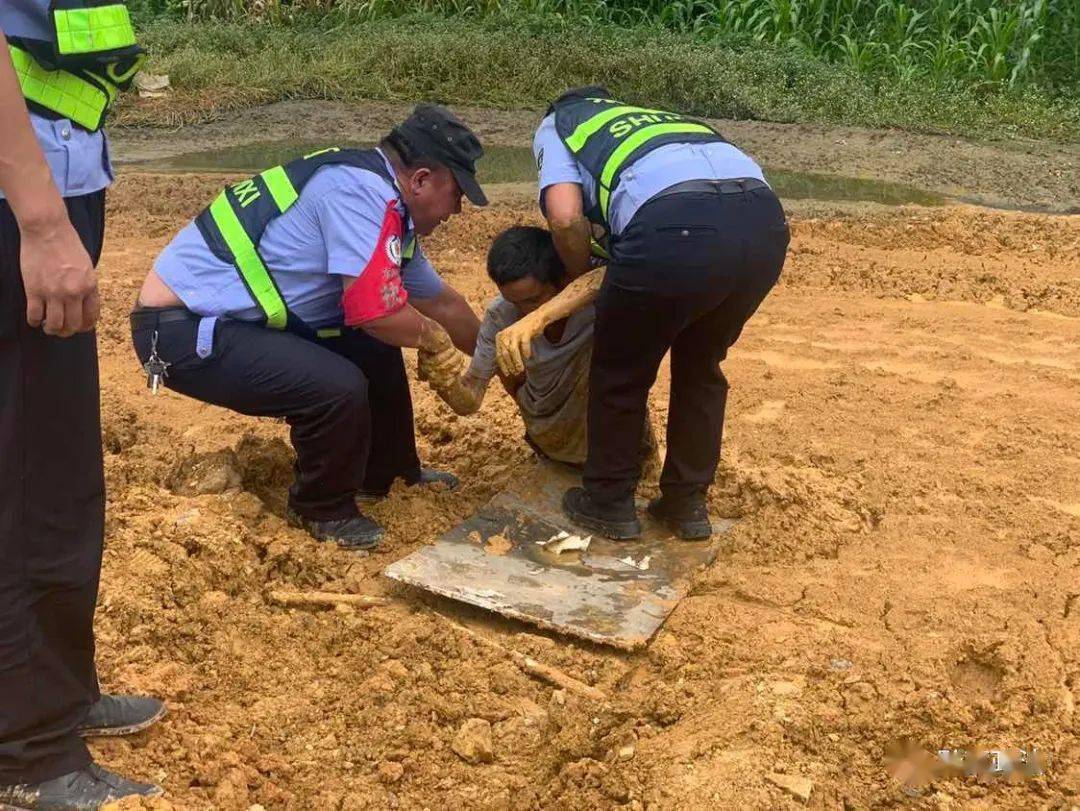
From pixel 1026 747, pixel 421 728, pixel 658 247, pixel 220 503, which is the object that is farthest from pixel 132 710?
pixel 1026 747

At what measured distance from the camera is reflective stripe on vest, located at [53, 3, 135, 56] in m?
2.10

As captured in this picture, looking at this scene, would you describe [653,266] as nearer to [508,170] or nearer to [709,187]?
[709,187]

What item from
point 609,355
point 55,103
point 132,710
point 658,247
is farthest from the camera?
point 609,355

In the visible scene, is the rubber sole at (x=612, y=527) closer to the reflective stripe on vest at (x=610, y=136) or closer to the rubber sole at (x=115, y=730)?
the reflective stripe on vest at (x=610, y=136)

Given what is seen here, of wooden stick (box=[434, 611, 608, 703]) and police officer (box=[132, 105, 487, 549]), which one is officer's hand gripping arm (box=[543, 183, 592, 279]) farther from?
wooden stick (box=[434, 611, 608, 703])

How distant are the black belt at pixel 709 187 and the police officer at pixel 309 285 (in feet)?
1.87

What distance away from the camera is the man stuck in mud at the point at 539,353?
3629 mm

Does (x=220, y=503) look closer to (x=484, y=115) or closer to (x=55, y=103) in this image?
(x=55, y=103)

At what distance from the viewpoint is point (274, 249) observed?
3.46 meters

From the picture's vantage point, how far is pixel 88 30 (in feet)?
7.00

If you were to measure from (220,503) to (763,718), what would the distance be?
1.83 m

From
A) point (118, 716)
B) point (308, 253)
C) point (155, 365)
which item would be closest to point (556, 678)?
point (118, 716)

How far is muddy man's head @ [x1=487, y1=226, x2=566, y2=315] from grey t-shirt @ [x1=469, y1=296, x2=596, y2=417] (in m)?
0.12

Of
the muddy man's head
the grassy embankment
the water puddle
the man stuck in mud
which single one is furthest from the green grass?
the muddy man's head
